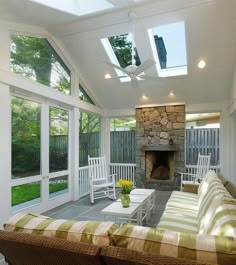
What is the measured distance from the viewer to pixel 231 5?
152 inches

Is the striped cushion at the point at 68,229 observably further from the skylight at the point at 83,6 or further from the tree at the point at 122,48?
the tree at the point at 122,48

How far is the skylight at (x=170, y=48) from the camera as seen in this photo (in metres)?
4.78

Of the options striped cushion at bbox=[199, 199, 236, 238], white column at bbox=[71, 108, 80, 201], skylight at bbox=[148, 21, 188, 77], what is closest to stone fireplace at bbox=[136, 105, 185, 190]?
skylight at bbox=[148, 21, 188, 77]

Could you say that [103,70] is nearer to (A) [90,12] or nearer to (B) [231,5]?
(A) [90,12]

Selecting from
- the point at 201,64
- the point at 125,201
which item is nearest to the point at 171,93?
the point at 201,64

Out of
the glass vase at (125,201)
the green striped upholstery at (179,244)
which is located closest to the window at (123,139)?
the glass vase at (125,201)

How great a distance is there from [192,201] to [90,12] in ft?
11.3

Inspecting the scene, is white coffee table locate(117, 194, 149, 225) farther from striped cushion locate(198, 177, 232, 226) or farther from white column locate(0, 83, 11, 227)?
white column locate(0, 83, 11, 227)

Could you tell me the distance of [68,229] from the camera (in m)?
1.42

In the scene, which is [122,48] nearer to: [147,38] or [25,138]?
[147,38]

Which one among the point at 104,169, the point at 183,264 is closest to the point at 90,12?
the point at 104,169

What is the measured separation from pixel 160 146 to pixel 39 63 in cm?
371

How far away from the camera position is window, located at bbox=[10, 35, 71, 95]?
13.0 feet

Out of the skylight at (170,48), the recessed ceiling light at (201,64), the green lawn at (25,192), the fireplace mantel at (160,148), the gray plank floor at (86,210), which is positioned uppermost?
the skylight at (170,48)
